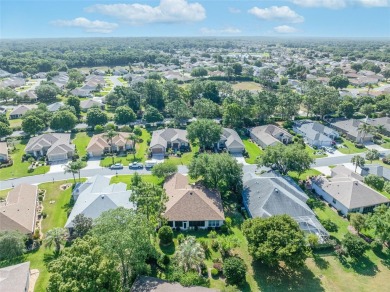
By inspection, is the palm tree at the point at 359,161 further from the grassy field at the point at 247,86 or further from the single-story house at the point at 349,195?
the grassy field at the point at 247,86

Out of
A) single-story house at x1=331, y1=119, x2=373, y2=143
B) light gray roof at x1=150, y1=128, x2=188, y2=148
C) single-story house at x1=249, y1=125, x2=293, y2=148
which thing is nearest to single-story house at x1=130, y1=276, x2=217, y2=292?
light gray roof at x1=150, y1=128, x2=188, y2=148

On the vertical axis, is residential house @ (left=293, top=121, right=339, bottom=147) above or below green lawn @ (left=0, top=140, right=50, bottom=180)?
above

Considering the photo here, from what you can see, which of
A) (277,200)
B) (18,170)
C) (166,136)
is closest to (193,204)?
(277,200)

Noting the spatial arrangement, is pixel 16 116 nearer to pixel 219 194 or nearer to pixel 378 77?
pixel 219 194

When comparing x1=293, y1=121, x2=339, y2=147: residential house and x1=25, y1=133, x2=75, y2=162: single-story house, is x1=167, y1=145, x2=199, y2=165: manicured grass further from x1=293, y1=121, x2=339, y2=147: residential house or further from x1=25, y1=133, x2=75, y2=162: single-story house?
x1=293, y1=121, x2=339, y2=147: residential house

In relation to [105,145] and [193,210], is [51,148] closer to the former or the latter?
[105,145]

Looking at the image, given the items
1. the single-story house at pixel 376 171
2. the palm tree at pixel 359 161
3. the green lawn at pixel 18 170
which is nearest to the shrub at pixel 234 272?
the palm tree at pixel 359 161
